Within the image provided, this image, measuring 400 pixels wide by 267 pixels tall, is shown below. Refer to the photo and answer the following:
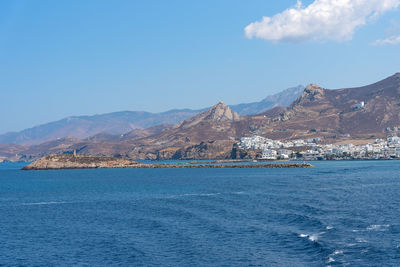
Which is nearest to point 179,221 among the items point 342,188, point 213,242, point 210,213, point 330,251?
point 210,213

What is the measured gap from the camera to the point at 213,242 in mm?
47500

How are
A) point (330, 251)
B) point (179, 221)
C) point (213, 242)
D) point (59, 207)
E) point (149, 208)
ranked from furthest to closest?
point (59, 207)
point (149, 208)
point (179, 221)
point (213, 242)
point (330, 251)

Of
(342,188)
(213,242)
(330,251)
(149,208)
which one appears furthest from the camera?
(342,188)

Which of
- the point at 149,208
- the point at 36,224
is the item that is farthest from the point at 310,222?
the point at 36,224

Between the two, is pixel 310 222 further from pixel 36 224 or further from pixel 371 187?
pixel 371 187

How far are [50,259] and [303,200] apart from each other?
44571 mm

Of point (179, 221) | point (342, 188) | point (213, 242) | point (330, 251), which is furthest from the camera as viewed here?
point (342, 188)

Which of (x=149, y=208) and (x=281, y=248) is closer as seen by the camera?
(x=281, y=248)

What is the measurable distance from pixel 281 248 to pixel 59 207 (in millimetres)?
47266

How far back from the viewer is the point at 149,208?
7300 cm

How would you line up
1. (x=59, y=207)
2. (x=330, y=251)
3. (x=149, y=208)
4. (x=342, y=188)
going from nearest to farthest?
(x=330, y=251) → (x=149, y=208) → (x=59, y=207) → (x=342, y=188)

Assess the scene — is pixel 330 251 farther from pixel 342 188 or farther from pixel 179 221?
→ pixel 342 188

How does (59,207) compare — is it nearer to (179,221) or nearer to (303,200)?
(179,221)

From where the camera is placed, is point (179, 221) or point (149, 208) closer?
point (179, 221)
